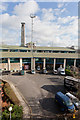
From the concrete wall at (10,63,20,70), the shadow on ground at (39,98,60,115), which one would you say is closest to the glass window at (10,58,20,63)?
the concrete wall at (10,63,20,70)

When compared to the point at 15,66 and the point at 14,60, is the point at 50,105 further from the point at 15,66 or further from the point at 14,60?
the point at 14,60

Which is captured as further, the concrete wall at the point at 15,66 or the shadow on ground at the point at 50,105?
the concrete wall at the point at 15,66

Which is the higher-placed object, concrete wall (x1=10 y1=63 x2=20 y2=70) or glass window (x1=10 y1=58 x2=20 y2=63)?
glass window (x1=10 y1=58 x2=20 y2=63)

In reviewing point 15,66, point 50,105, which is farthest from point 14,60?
point 50,105

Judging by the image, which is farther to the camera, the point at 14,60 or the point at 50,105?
the point at 14,60

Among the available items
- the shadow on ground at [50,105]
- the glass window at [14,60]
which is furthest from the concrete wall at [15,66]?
the shadow on ground at [50,105]

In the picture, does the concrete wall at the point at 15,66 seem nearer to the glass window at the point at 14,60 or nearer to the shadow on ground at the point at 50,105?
the glass window at the point at 14,60

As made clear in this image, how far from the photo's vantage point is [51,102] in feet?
32.3

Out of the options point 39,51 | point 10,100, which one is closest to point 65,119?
point 10,100

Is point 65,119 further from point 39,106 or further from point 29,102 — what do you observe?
point 29,102

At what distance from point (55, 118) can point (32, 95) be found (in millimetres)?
4640

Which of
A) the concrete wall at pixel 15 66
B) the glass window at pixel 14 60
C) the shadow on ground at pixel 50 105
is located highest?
the glass window at pixel 14 60

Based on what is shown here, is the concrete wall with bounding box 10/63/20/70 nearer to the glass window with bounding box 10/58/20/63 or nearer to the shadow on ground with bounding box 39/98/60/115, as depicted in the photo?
the glass window with bounding box 10/58/20/63

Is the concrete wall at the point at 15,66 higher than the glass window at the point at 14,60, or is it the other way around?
the glass window at the point at 14,60
